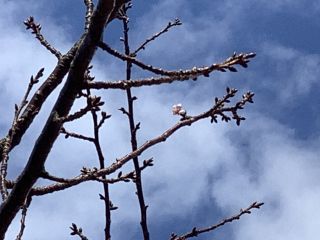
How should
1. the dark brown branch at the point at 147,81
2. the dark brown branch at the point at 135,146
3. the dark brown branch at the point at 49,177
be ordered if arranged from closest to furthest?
1. the dark brown branch at the point at 147,81
2. the dark brown branch at the point at 49,177
3. the dark brown branch at the point at 135,146

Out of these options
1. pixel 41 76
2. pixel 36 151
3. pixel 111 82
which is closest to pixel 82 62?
pixel 111 82

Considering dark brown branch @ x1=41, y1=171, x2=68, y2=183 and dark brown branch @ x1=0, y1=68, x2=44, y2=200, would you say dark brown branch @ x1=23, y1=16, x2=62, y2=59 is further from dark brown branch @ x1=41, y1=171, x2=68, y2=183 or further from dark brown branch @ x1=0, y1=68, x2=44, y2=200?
dark brown branch @ x1=41, y1=171, x2=68, y2=183

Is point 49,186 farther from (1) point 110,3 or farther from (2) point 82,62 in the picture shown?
(1) point 110,3

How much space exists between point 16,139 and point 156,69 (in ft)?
5.38

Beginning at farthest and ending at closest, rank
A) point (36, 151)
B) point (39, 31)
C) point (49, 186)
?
point (39, 31) < point (49, 186) < point (36, 151)

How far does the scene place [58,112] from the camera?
9.75 feet

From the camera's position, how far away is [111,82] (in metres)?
2.91

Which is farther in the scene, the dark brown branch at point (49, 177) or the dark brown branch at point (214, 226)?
the dark brown branch at point (214, 226)

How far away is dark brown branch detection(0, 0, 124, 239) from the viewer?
2717 mm

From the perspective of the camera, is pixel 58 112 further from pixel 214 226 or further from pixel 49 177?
pixel 214 226

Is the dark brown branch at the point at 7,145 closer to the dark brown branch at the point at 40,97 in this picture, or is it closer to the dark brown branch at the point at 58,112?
the dark brown branch at the point at 40,97

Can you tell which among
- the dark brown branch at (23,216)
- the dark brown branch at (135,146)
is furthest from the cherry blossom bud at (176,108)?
the dark brown branch at (23,216)

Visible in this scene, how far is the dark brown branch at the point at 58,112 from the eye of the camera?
107 inches

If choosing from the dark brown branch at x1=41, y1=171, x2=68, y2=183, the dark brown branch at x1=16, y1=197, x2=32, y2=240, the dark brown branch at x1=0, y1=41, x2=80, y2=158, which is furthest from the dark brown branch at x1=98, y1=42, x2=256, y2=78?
the dark brown branch at x1=16, y1=197, x2=32, y2=240
